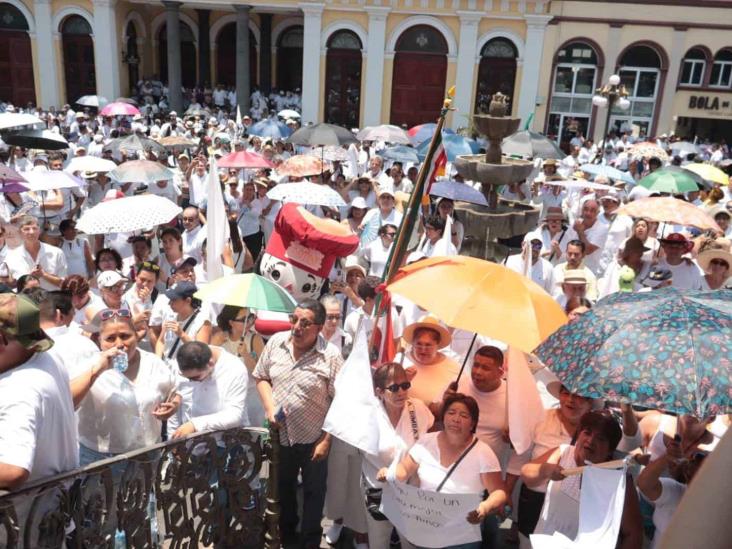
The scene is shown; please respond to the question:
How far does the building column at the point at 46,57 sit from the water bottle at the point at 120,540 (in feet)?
95.8

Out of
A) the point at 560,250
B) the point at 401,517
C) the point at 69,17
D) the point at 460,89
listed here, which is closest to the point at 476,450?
the point at 401,517

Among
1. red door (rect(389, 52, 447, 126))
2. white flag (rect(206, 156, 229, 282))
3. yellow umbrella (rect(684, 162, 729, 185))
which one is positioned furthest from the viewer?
red door (rect(389, 52, 447, 126))

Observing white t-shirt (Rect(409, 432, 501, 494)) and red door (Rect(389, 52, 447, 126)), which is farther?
red door (Rect(389, 52, 447, 126))

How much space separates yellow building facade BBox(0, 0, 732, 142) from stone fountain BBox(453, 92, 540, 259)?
17.1 m

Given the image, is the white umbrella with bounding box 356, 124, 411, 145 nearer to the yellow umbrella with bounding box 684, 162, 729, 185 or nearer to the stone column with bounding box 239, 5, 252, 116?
the yellow umbrella with bounding box 684, 162, 729, 185

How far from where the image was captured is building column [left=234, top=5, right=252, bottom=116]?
26625 mm

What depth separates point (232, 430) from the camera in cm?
373

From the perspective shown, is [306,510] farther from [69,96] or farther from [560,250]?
[69,96]

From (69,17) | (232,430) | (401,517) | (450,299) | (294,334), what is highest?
(69,17)

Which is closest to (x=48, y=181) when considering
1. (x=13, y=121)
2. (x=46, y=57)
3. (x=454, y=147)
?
(x=13, y=121)

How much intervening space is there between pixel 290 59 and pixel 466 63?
1000cm

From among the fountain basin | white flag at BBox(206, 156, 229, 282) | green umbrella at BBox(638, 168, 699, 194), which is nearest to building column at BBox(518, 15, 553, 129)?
the fountain basin

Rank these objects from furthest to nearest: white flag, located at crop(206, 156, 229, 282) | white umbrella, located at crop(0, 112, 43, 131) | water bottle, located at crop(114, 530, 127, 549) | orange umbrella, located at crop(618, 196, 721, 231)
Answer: white umbrella, located at crop(0, 112, 43, 131) → orange umbrella, located at crop(618, 196, 721, 231) → white flag, located at crop(206, 156, 229, 282) → water bottle, located at crop(114, 530, 127, 549)

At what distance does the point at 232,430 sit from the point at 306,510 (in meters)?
0.91
